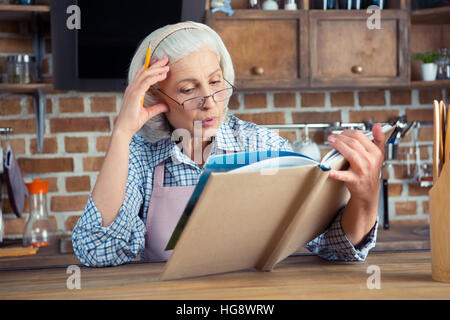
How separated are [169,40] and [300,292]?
0.80 metres

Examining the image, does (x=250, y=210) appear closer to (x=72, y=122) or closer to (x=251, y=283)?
(x=251, y=283)

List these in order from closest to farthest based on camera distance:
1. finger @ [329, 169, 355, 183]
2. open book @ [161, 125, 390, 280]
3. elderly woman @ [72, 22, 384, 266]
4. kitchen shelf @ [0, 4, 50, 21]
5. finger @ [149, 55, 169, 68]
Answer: open book @ [161, 125, 390, 280], finger @ [329, 169, 355, 183], elderly woman @ [72, 22, 384, 266], finger @ [149, 55, 169, 68], kitchen shelf @ [0, 4, 50, 21]

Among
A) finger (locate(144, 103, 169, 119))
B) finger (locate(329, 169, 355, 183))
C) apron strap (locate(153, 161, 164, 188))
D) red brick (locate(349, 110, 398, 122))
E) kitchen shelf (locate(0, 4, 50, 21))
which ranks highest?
kitchen shelf (locate(0, 4, 50, 21))

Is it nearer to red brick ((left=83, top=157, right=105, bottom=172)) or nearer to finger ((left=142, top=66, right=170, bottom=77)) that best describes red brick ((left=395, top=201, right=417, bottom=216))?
red brick ((left=83, top=157, right=105, bottom=172))

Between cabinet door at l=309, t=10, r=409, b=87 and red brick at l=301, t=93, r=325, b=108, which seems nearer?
cabinet door at l=309, t=10, r=409, b=87

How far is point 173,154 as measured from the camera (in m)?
1.42

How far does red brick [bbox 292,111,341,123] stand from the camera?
2.54m

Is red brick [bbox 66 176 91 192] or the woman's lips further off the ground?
the woman's lips

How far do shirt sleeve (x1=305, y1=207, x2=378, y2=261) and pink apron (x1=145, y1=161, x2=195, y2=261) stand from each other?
0.45 metres

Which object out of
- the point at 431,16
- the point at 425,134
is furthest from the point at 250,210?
the point at 425,134

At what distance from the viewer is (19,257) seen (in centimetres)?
196

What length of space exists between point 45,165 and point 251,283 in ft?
5.83

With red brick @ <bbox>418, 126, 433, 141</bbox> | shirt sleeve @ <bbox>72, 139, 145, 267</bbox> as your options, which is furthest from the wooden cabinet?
shirt sleeve @ <bbox>72, 139, 145, 267</bbox>

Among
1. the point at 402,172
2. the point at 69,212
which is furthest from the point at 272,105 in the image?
the point at 69,212
